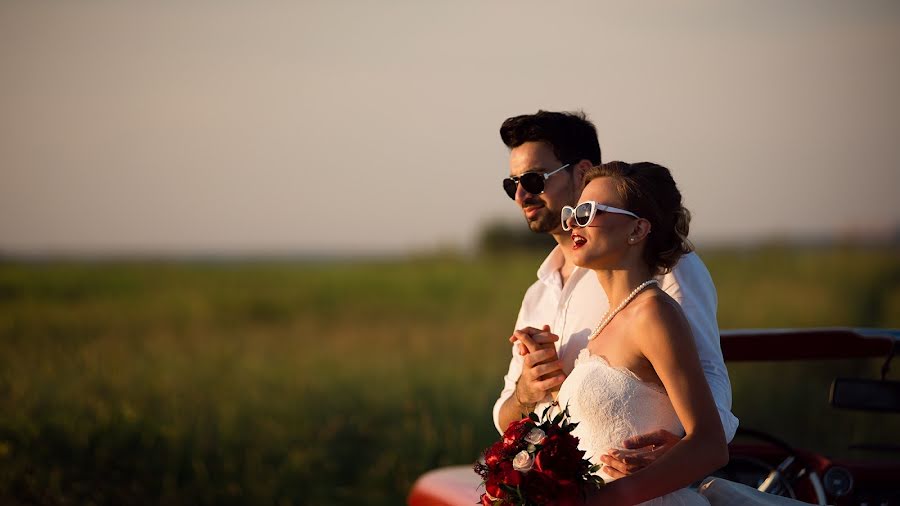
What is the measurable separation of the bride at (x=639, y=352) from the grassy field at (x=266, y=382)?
17.8ft

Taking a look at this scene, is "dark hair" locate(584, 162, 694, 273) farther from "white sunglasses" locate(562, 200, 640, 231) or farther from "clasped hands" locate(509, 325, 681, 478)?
"clasped hands" locate(509, 325, 681, 478)

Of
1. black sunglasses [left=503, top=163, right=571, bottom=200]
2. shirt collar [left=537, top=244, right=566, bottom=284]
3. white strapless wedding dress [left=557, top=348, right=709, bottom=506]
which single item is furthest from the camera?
shirt collar [left=537, top=244, right=566, bottom=284]

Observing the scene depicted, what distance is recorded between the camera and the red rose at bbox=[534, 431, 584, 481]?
2.48 m

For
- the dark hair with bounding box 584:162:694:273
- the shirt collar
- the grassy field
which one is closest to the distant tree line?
the grassy field

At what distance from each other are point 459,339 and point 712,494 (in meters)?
10.4

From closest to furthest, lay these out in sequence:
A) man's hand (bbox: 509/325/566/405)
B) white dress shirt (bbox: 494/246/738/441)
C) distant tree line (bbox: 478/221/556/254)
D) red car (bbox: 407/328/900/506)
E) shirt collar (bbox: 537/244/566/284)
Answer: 1. white dress shirt (bbox: 494/246/738/441)
2. man's hand (bbox: 509/325/566/405)
3. red car (bbox: 407/328/900/506)
4. shirt collar (bbox: 537/244/566/284)
5. distant tree line (bbox: 478/221/556/254)

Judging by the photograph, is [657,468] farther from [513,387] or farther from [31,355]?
[31,355]

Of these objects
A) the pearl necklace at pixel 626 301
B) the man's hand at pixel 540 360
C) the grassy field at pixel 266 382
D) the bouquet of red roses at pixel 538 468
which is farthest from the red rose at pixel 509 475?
the grassy field at pixel 266 382

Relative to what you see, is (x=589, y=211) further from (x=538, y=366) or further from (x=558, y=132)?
(x=558, y=132)

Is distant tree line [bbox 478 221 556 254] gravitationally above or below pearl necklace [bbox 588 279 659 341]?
below

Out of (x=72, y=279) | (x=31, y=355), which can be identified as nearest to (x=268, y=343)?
(x=31, y=355)

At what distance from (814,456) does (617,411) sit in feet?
4.61

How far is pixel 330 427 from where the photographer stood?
8.84 metres

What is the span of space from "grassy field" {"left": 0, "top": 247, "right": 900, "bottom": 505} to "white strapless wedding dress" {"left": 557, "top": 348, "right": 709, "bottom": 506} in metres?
5.40
